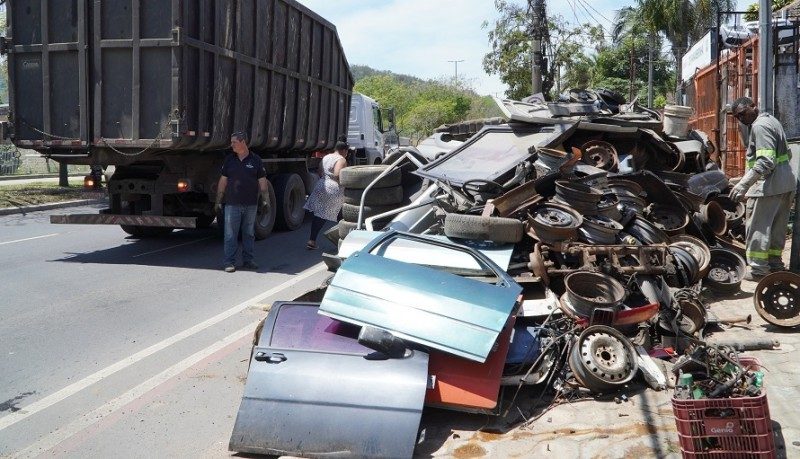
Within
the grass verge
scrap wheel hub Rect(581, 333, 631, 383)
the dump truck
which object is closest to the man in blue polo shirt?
the dump truck

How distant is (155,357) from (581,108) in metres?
6.87

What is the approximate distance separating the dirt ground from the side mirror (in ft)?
1.63

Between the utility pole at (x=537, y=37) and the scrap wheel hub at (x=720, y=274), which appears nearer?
the scrap wheel hub at (x=720, y=274)

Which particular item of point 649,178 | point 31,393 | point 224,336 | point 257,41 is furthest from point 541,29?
point 31,393

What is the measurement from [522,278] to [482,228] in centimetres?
53

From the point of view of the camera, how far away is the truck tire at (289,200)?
41.8 ft

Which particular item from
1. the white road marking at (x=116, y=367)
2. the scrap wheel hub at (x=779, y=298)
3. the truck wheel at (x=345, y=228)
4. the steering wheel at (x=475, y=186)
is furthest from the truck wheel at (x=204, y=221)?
the scrap wheel hub at (x=779, y=298)

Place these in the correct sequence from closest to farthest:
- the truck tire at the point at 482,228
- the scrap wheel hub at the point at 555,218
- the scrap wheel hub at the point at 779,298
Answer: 1. the scrap wheel hub at the point at 779,298
2. the truck tire at the point at 482,228
3. the scrap wheel hub at the point at 555,218

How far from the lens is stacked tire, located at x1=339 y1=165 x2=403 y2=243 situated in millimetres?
8461

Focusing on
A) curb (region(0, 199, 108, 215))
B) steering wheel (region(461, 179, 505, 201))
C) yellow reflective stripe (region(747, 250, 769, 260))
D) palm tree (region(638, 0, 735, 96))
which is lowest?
yellow reflective stripe (region(747, 250, 769, 260))

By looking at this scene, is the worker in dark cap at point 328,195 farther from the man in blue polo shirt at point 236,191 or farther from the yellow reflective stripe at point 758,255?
the yellow reflective stripe at point 758,255

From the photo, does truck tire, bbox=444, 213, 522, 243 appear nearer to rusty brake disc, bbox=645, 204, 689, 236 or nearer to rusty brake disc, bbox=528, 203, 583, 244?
rusty brake disc, bbox=528, 203, 583, 244

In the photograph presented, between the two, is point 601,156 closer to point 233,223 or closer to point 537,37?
point 233,223

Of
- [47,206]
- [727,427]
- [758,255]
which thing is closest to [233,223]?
[758,255]
